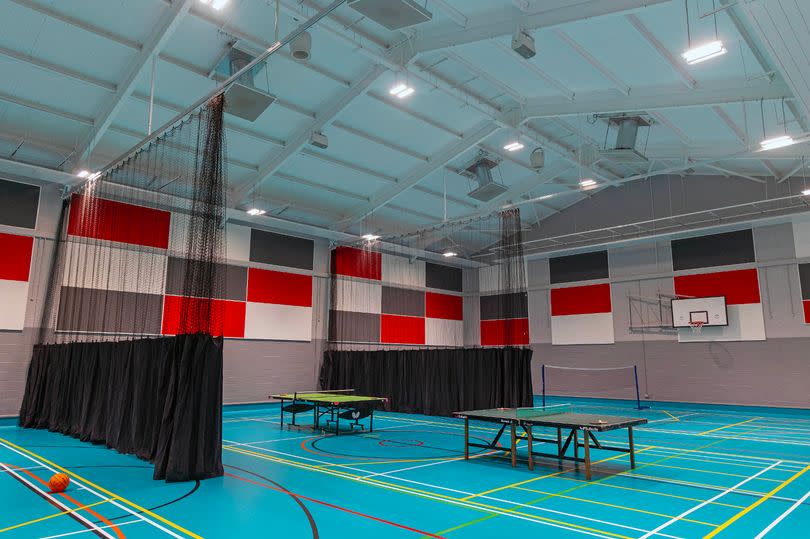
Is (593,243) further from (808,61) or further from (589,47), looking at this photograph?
(808,61)

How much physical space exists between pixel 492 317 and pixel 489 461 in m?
14.3

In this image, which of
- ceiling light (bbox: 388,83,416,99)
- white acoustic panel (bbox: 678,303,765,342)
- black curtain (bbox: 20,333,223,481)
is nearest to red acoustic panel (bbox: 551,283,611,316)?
white acoustic panel (bbox: 678,303,765,342)

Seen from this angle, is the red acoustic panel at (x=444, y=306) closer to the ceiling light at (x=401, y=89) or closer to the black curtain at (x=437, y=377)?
the black curtain at (x=437, y=377)

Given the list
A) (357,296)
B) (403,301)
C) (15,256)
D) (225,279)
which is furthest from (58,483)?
(403,301)

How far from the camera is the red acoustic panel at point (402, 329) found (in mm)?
19484

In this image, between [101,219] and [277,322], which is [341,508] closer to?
[101,219]

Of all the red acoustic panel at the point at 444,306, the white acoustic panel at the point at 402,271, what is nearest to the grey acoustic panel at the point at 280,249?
the white acoustic panel at the point at 402,271

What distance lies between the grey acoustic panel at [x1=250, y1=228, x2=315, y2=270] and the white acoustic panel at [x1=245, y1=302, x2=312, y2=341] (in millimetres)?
1423

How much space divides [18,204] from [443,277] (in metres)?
14.5

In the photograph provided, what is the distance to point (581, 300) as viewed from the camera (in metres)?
19.8

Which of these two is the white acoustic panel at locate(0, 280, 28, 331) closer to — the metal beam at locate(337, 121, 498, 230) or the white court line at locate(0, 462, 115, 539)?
the white court line at locate(0, 462, 115, 539)

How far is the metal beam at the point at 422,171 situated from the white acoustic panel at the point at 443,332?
593 centimetres

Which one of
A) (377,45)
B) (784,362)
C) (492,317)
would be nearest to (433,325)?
(492,317)

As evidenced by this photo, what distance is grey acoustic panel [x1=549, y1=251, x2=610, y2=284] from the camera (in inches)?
768
